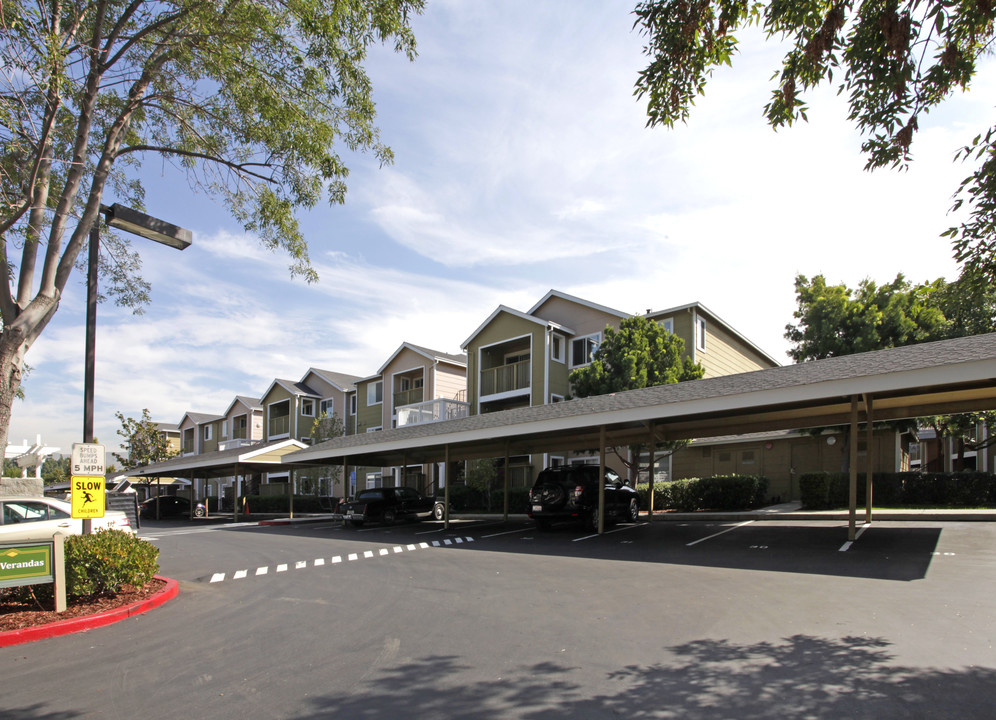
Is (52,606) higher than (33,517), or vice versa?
(33,517)

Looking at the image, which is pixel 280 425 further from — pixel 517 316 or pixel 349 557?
pixel 349 557

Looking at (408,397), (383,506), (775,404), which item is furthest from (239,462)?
(775,404)

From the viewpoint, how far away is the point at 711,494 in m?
22.0

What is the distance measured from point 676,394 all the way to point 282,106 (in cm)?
964

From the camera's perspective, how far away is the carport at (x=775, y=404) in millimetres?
11125

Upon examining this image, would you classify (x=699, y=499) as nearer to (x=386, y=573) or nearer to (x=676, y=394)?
(x=676, y=394)

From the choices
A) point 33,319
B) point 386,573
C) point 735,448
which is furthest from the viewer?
point 735,448

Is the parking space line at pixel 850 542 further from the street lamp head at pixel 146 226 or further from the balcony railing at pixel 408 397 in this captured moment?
the balcony railing at pixel 408 397

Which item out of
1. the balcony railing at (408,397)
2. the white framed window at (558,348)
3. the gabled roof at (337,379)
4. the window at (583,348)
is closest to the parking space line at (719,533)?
the window at (583,348)

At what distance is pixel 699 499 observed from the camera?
22.2 metres

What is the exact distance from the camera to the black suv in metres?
17.4

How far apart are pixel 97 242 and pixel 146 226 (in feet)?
4.38

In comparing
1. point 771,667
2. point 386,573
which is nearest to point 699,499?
point 386,573

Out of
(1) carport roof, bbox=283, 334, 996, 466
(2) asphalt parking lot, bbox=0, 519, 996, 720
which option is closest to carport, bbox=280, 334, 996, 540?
(1) carport roof, bbox=283, 334, 996, 466
